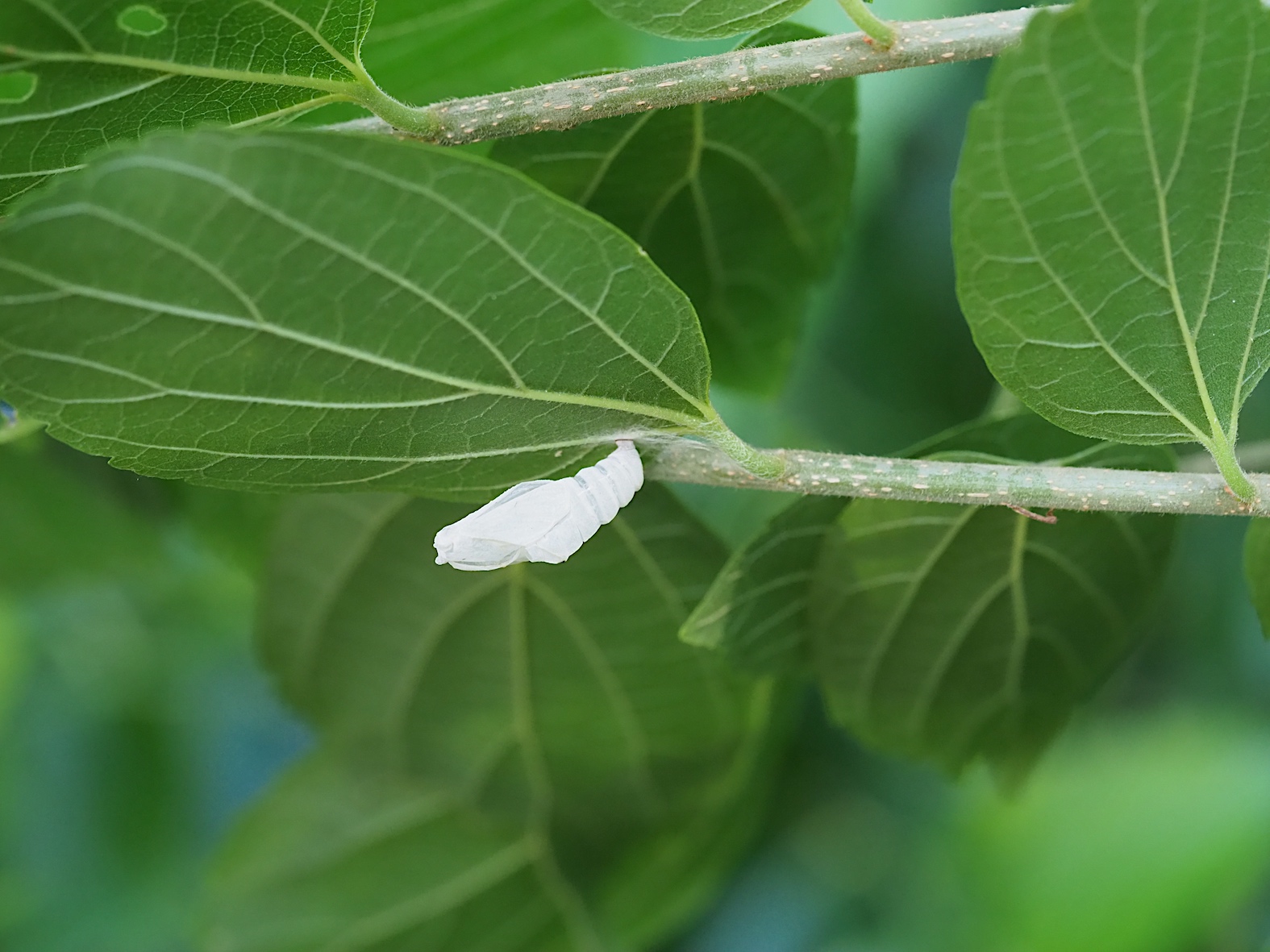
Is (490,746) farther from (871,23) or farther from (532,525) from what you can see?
(871,23)

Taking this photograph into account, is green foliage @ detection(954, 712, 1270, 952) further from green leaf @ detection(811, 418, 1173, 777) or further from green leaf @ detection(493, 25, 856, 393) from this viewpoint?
green leaf @ detection(493, 25, 856, 393)

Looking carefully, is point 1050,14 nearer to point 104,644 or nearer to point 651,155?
point 651,155

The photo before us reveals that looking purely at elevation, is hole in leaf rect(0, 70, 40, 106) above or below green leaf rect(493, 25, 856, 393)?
above

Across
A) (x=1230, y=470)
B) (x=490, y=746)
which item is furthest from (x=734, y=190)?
(x=490, y=746)

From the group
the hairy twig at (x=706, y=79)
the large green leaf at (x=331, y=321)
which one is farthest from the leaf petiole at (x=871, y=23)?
the large green leaf at (x=331, y=321)

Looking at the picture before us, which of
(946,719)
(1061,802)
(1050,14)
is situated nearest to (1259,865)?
(1061,802)

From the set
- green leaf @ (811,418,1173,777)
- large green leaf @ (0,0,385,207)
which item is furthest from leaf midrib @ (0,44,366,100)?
green leaf @ (811,418,1173,777)
